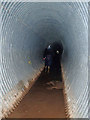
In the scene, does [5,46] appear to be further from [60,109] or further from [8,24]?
[60,109]

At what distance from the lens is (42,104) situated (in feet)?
19.6

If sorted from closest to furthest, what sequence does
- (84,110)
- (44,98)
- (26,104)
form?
1. (84,110)
2. (26,104)
3. (44,98)

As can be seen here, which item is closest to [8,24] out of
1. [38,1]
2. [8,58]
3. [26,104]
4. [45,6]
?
[8,58]

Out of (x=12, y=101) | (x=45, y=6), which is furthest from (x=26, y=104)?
(x=45, y=6)

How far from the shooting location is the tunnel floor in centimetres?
510

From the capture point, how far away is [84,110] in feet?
11.6

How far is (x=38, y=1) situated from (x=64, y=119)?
3.82 m

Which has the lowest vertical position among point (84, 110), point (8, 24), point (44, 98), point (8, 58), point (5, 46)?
point (44, 98)

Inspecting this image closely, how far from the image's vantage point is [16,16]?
6.00 m

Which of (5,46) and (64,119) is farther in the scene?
(5,46)

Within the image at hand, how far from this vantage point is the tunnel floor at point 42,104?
16.7ft

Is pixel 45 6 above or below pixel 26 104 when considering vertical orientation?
above

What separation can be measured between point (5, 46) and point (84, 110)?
2.98 meters

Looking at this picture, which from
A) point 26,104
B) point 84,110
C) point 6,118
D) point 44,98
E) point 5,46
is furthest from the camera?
point 44,98
